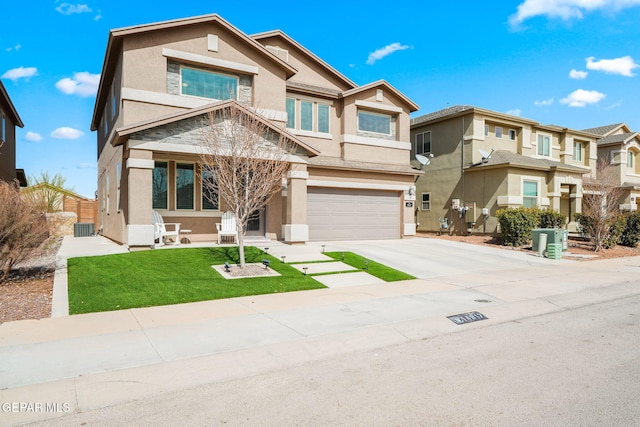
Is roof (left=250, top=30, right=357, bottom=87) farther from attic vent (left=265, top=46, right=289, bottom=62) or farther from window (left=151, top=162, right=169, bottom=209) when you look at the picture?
window (left=151, top=162, right=169, bottom=209)

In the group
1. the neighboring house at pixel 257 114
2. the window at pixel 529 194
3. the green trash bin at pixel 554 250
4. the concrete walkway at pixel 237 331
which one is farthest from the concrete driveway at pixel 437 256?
the window at pixel 529 194

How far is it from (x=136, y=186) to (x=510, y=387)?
12135 millimetres

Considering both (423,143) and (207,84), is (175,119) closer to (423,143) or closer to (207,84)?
(207,84)

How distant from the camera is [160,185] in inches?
633

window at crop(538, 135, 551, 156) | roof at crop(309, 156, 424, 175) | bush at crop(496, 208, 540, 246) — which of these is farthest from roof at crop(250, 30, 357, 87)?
window at crop(538, 135, 551, 156)

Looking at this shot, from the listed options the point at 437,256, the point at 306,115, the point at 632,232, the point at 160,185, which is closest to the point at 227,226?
the point at 160,185

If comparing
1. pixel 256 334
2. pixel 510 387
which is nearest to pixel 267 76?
pixel 256 334

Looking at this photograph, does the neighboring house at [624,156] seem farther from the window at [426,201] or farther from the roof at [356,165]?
the roof at [356,165]

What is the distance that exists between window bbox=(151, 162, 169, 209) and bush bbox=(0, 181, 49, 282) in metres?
6.30

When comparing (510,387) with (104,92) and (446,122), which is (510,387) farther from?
(446,122)

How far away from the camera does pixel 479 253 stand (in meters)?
17.0

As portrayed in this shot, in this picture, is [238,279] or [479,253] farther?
[479,253]

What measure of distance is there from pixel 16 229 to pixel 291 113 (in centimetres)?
1229

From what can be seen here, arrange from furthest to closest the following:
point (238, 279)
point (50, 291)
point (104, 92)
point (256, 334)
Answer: point (104, 92), point (238, 279), point (50, 291), point (256, 334)
